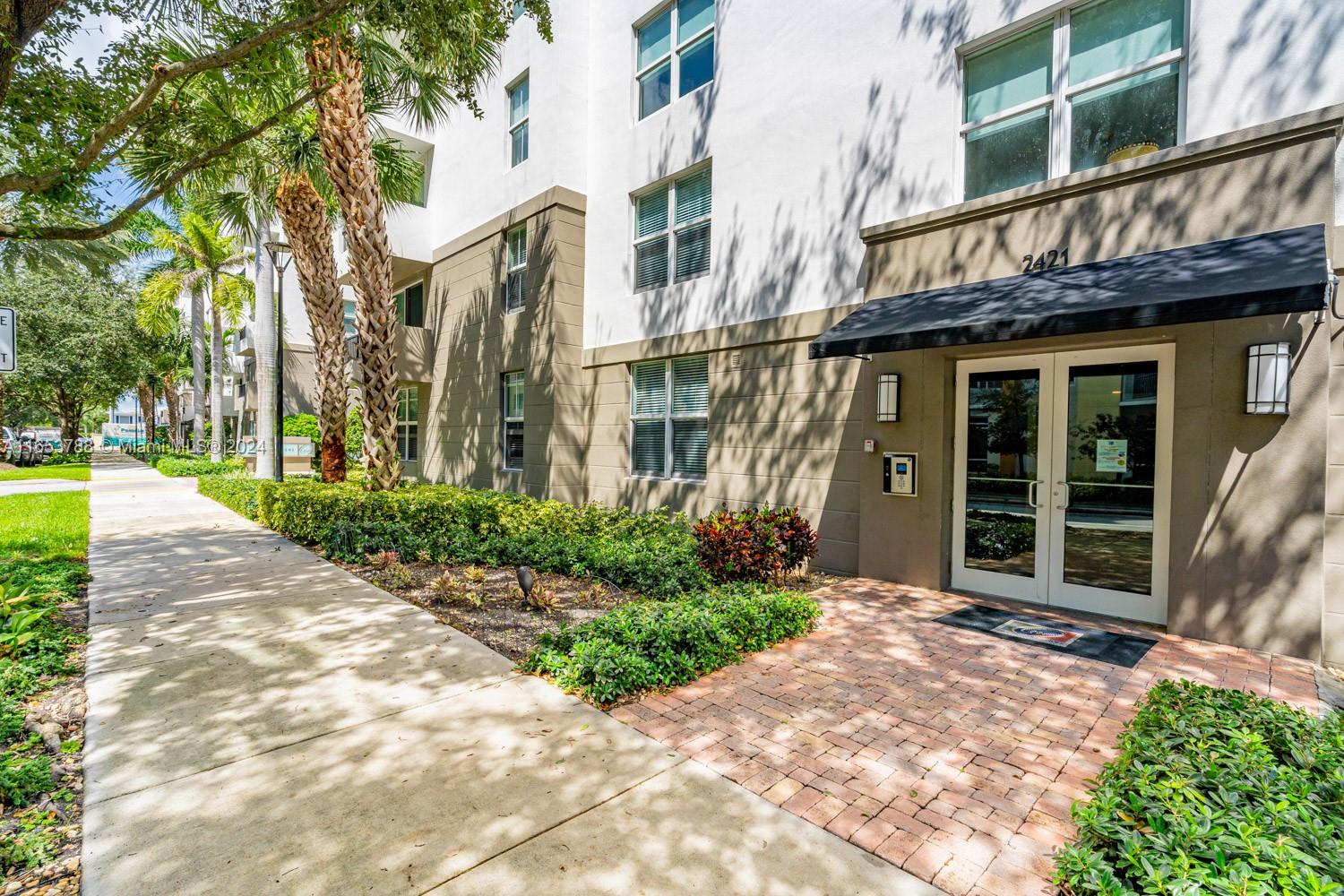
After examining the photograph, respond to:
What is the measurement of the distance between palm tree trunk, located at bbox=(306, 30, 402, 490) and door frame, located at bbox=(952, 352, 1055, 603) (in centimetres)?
890

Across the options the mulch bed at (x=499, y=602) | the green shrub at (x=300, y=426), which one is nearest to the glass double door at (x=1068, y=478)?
the mulch bed at (x=499, y=602)

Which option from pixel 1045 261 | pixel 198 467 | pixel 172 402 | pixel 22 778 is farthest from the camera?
pixel 172 402

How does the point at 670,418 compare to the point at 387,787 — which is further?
the point at 670,418

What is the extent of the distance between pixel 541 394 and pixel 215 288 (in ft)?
64.0

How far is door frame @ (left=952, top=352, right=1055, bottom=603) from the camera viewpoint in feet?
21.6

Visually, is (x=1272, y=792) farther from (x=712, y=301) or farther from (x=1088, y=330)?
(x=712, y=301)

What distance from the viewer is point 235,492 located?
13.6 metres

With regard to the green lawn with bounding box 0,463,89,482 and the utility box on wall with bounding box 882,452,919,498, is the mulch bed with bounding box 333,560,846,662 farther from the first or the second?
the green lawn with bounding box 0,463,89,482

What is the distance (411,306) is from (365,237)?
702 centimetres

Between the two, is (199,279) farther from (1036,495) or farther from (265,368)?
(1036,495)

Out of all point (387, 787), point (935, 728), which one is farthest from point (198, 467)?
point (935, 728)

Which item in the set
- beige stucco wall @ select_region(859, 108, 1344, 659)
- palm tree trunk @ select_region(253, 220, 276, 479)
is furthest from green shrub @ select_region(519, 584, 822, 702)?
palm tree trunk @ select_region(253, 220, 276, 479)

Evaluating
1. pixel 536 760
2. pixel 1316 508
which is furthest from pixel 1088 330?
pixel 536 760

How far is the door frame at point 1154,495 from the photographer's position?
5844 mm
